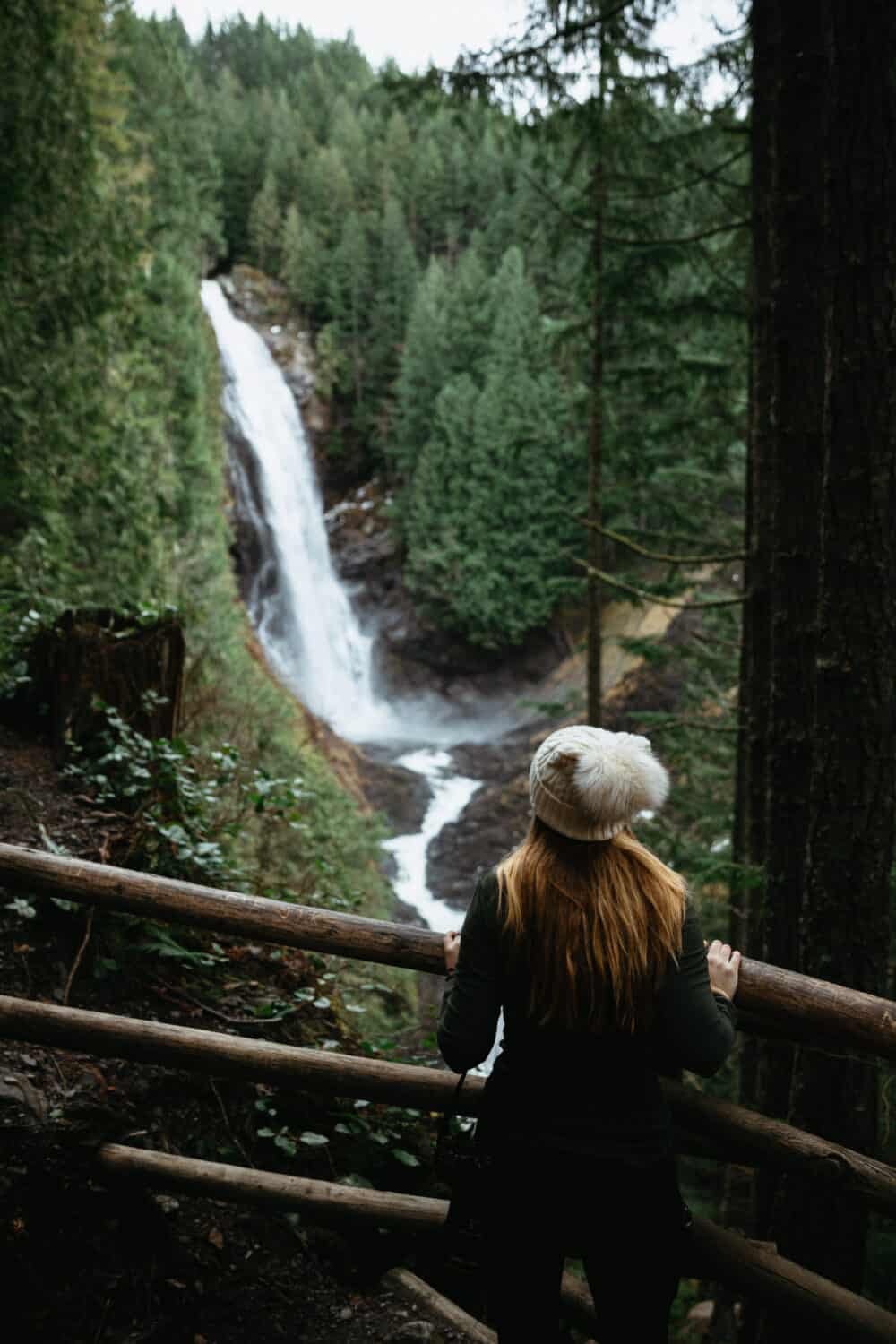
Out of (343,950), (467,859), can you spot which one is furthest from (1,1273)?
(467,859)

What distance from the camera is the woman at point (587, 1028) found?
6.99ft

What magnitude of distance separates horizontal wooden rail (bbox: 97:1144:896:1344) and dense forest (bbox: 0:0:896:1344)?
659 mm

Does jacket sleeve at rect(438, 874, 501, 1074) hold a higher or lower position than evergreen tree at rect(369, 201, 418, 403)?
lower

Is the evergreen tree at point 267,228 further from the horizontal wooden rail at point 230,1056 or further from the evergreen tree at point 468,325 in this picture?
the horizontal wooden rail at point 230,1056

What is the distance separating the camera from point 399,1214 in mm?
3389

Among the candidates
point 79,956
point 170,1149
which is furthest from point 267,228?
point 170,1149

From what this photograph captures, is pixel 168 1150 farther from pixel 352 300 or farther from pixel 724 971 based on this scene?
pixel 352 300

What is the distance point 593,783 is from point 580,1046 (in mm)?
639

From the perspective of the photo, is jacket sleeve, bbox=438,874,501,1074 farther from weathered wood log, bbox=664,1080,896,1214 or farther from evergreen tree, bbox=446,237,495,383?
evergreen tree, bbox=446,237,495,383

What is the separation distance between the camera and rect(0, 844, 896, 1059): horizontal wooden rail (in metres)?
2.67

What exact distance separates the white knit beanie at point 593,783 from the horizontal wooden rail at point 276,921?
87cm

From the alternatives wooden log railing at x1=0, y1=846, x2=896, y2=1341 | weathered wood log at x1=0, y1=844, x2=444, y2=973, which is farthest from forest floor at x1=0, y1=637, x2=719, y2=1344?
weathered wood log at x1=0, y1=844, x2=444, y2=973

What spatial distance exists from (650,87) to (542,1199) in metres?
10.3

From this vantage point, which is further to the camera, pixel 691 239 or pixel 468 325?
pixel 468 325
